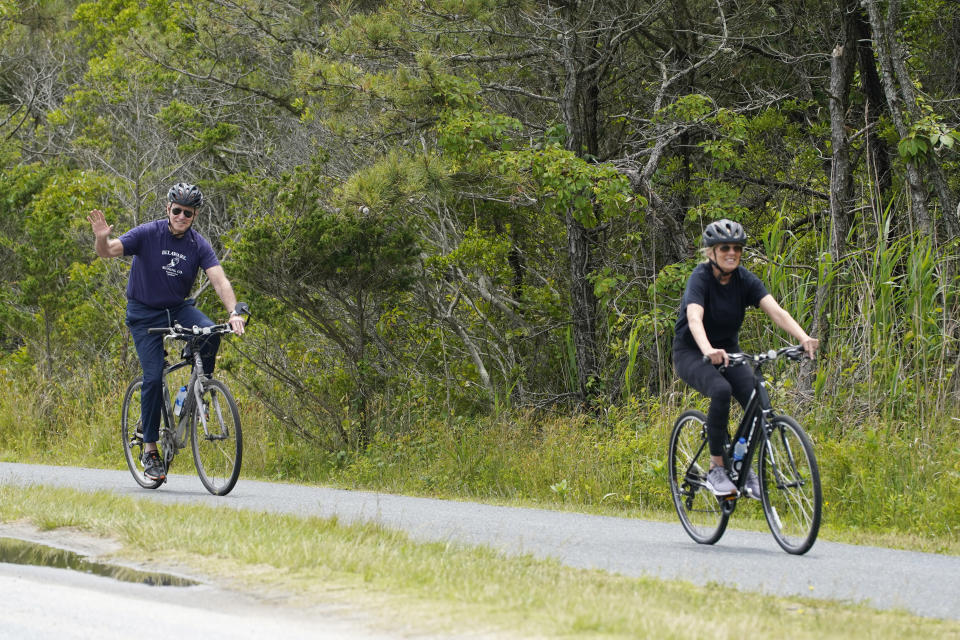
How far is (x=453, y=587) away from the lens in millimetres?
5660

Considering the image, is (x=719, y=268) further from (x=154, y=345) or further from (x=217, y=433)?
(x=154, y=345)

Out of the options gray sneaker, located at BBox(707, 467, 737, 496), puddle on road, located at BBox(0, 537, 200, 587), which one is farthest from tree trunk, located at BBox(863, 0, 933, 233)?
puddle on road, located at BBox(0, 537, 200, 587)

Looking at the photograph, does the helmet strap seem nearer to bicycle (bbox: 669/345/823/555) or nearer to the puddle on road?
bicycle (bbox: 669/345/823/555)

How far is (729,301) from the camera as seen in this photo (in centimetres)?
798

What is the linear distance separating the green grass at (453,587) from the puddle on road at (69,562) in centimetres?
19

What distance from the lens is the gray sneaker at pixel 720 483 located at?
7.80m

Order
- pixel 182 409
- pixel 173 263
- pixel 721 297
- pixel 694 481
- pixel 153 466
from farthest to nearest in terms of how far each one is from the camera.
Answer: pixel 153 466
pixel 182 409
pixel 173 263
pixel 694 481
pixel 721 297

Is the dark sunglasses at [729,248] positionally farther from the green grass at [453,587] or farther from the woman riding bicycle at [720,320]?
the green grass at [453,587]

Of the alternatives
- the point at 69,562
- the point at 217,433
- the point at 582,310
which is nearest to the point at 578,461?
the point at 217,433

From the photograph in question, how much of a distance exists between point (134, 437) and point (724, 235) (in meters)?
5.79

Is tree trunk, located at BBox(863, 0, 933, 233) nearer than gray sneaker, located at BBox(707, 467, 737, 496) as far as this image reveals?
No

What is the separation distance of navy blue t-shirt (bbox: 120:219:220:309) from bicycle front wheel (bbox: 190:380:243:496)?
0.88 metres

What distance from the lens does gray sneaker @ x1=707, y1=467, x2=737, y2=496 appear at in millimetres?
7798

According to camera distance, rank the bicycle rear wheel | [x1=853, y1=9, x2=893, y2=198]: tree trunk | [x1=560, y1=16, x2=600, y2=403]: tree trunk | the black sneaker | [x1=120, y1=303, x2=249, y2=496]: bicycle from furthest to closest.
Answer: [x1=560, y1=16, x2=600, y2=403]: tree trunk
[x1=853, y1=9, x2=893, y2=198]: tree trunk
the black sneaker
[x1=120, y1=303, x2=249, y2=496]: bicycle
the bicycle rear wheel
